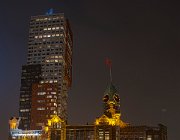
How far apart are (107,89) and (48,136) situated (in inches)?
1026

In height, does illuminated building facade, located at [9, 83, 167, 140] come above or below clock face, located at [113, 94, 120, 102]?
below

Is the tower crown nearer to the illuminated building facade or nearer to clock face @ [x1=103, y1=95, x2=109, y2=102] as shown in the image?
clock face @ [x1=103, y1=95, x2=109, y2=102]

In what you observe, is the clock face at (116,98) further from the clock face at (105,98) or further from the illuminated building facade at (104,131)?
the illuminated building facade at (104,131)

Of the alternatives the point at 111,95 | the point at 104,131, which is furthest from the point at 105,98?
the point at 104,131

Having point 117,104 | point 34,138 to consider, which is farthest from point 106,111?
point 34,138

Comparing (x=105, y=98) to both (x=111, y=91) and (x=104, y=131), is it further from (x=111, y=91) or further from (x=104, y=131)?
(x=104, y=131)

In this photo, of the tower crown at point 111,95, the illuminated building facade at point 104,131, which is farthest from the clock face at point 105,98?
the illuminated building facade at point 104,131

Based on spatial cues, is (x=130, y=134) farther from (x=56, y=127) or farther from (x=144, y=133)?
(x=56, y=127)

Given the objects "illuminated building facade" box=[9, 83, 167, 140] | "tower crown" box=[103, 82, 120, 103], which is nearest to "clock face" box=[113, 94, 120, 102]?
"tower crown" box=[103, 82, 120, 103]

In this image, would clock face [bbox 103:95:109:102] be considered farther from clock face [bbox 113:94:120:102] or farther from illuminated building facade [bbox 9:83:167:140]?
illuminated building facade [bbox 9:83:167:140]

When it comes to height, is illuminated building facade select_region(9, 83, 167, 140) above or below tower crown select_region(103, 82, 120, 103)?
below

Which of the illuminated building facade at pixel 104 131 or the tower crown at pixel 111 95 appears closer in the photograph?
the illuminated building facade at pixel 104 131

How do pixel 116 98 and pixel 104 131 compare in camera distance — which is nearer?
pixel 104 131

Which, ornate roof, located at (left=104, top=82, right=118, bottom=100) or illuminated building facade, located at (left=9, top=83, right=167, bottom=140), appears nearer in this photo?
illuminated building facade, located at (left=9, top=83, right=167, bottom=140)
